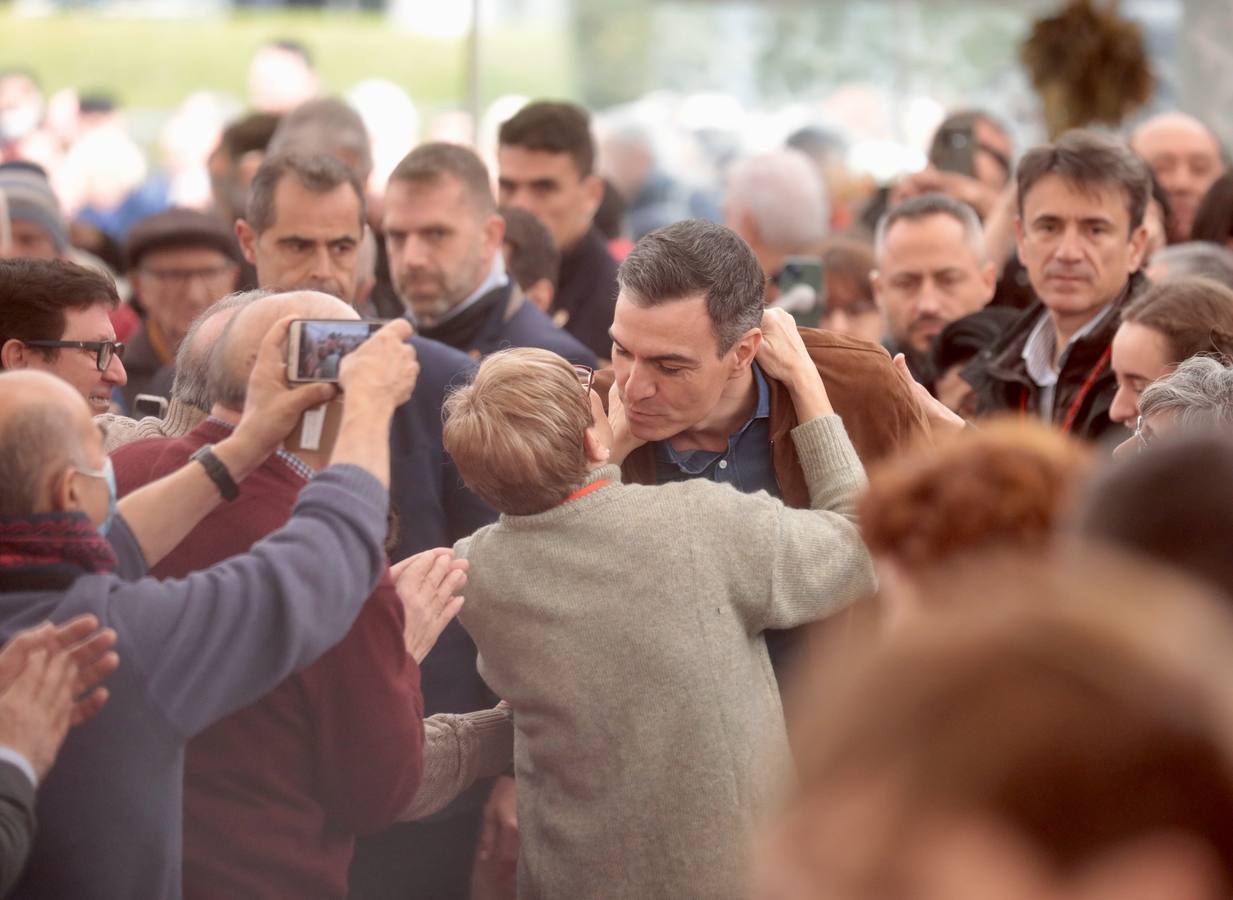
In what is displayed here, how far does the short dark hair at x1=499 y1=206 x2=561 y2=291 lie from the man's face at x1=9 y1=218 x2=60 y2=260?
1.62 meters

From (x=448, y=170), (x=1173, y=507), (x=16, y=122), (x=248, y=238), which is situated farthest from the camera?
(x=16, y=122)

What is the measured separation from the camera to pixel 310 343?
2652 mm

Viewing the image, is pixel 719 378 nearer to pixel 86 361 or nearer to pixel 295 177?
pixel 86 361

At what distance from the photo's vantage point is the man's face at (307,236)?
4527 millimetres

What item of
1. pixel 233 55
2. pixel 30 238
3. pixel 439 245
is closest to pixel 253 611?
pixel 439 245

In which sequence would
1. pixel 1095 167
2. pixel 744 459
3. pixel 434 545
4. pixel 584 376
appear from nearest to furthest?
pixel 584 376, pixel 744 459, pixel 434 545, pixel 1095 167

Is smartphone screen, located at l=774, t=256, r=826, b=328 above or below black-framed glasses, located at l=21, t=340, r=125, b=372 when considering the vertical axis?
below

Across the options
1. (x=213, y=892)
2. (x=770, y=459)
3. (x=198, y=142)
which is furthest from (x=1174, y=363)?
(x=198, y=142)

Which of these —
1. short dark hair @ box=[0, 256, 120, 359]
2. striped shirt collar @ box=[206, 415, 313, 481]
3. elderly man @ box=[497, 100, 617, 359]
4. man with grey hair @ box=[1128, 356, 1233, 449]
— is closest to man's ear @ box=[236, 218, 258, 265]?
short dark hair @ box=[0, 256, 120, 359]

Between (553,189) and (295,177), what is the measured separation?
1761 mm

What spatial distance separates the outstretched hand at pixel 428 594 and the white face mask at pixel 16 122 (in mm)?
8934

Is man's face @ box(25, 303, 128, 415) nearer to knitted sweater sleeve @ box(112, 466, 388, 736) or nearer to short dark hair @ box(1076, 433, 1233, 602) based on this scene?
knitted sweater sleeve @ box(112, 466, 388, 736)

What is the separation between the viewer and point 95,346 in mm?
3369

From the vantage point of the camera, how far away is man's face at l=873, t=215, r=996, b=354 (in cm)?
543
